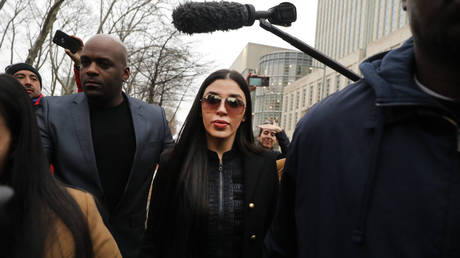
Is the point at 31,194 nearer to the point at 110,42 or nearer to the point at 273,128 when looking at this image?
the point at 110,42

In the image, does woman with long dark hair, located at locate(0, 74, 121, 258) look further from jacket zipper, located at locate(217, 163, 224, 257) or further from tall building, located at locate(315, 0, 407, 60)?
tall building, located at locate(315, 0, 407, 60)

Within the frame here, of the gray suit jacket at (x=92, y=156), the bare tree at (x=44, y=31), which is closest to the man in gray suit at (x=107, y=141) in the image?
the gray suit jacket at (x=92, y=156)

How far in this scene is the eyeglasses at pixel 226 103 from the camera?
2578mm

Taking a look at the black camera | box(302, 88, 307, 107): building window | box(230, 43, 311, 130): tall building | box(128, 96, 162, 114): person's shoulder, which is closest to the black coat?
box(128, 96, 162, 114): person's shoulder

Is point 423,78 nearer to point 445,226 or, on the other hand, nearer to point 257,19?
point 445,226

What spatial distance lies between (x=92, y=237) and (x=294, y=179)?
0.99 metres

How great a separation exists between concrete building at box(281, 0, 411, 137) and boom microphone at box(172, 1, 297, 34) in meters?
31.4

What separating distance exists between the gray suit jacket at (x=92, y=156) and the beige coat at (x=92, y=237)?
0.81 metres

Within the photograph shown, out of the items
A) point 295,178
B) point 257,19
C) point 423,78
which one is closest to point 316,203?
point 295,178

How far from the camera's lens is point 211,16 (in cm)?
166

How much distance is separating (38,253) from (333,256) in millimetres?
1181

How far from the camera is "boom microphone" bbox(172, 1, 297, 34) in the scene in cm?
165

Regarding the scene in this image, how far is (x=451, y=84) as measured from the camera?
100cm

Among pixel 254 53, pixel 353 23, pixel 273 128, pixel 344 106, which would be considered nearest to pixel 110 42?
pixel 344 106
